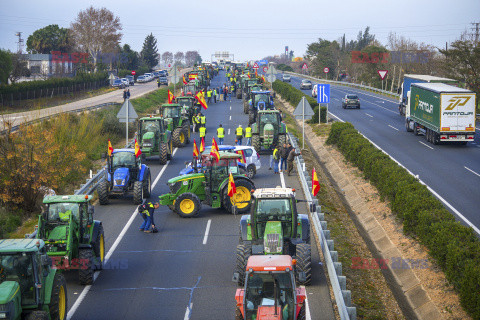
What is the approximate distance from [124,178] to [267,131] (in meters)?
12.8

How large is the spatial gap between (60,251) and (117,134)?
30.9 metres

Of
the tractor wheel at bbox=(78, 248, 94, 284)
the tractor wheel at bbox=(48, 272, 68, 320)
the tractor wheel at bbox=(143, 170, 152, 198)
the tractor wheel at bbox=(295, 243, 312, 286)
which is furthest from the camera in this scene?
the tractor wheel at bbox=(143, 170, 152, 198)

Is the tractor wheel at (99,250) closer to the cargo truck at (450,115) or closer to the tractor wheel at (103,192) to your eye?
the tractor wheel at (103,192)

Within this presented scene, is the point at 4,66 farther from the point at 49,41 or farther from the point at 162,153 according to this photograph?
the point at 49,41

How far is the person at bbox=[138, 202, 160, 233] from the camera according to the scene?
69.9 ft

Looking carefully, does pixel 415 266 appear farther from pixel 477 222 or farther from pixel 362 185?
pixel 362 185

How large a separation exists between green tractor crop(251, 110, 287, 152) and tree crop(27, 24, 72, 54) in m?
91.0

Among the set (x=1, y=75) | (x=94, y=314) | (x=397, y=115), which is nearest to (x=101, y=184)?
(x=94, y=314)

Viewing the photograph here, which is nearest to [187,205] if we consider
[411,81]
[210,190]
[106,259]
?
[210,190]

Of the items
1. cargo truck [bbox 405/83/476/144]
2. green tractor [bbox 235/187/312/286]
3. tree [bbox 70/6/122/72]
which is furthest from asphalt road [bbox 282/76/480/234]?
tree [bbox 70/6/122/72]

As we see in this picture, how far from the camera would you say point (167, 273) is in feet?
58.0

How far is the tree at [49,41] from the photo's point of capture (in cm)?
11894

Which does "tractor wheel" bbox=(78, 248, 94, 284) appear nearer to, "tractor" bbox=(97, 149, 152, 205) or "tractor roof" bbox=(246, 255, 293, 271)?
"tractor roof" bbox=(246, 255, 293, 271)

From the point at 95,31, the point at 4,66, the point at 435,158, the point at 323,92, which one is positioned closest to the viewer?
the point at 435,158
